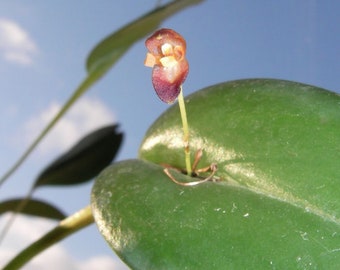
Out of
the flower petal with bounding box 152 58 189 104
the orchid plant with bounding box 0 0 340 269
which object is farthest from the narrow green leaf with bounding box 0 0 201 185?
the flower petal with bounding box 152 58 189 104

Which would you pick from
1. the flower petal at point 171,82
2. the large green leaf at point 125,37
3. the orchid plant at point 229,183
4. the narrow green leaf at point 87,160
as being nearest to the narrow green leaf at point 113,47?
the large green leaf at point 125,37

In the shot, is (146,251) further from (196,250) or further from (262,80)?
(262,80)

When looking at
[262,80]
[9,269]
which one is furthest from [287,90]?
[9,269]

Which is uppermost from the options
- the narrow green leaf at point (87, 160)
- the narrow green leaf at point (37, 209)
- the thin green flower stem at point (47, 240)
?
the thin green flower stem at point (47, 240)

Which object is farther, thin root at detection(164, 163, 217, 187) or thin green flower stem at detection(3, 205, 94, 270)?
thin green flower stem at detection(3, 205, 94, 270)

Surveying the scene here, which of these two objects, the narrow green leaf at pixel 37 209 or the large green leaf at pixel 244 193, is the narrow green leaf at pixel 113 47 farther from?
the large green leaf at pixel 244 193

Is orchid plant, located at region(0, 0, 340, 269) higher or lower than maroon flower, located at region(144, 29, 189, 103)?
lower

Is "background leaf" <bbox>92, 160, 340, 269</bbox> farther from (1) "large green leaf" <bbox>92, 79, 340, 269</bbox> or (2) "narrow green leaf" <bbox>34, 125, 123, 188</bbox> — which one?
(2) "narrow green leaf" <bbox>34, 125, 123, 188</bbox>
